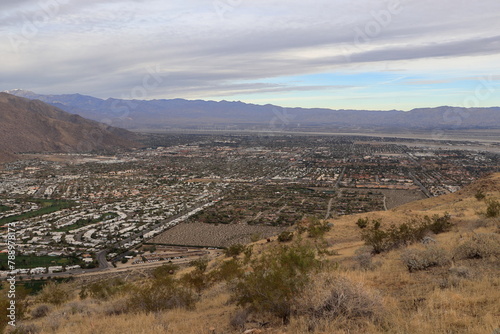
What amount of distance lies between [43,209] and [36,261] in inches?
826

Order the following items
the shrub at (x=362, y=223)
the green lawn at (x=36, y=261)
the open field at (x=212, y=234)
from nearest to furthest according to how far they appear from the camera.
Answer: the shrub at (x=362, y=223), the green lawn at (x=36, y=261), the open field at (x=212, y=234)

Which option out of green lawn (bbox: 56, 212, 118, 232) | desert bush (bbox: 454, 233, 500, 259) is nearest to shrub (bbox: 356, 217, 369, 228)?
desert bush (bbox: 454, 233, 500, 259)

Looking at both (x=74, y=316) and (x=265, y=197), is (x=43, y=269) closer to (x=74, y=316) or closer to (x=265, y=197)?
(x=74, y=316)

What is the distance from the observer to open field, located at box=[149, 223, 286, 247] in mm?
35719

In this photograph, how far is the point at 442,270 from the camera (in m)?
9.48

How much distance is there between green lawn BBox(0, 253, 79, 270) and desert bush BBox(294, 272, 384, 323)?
28.3 meters

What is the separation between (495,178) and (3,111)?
158m

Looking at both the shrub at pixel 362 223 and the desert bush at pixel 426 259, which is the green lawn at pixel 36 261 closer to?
the shrub at pixel 362 223

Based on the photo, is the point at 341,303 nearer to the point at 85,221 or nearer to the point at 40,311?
the point at 40,311

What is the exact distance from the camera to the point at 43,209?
4906 cm

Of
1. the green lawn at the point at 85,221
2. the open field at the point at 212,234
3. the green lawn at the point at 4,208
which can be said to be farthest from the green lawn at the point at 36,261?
the green lawn at the point at 4,208

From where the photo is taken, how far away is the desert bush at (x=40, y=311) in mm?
12867

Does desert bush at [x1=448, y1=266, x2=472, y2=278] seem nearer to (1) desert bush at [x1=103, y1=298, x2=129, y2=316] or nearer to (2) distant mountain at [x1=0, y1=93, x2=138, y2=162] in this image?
(1) desert bush at [x1=103, y1=298, x2=129, y2=316]

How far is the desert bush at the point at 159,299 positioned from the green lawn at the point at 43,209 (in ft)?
134
